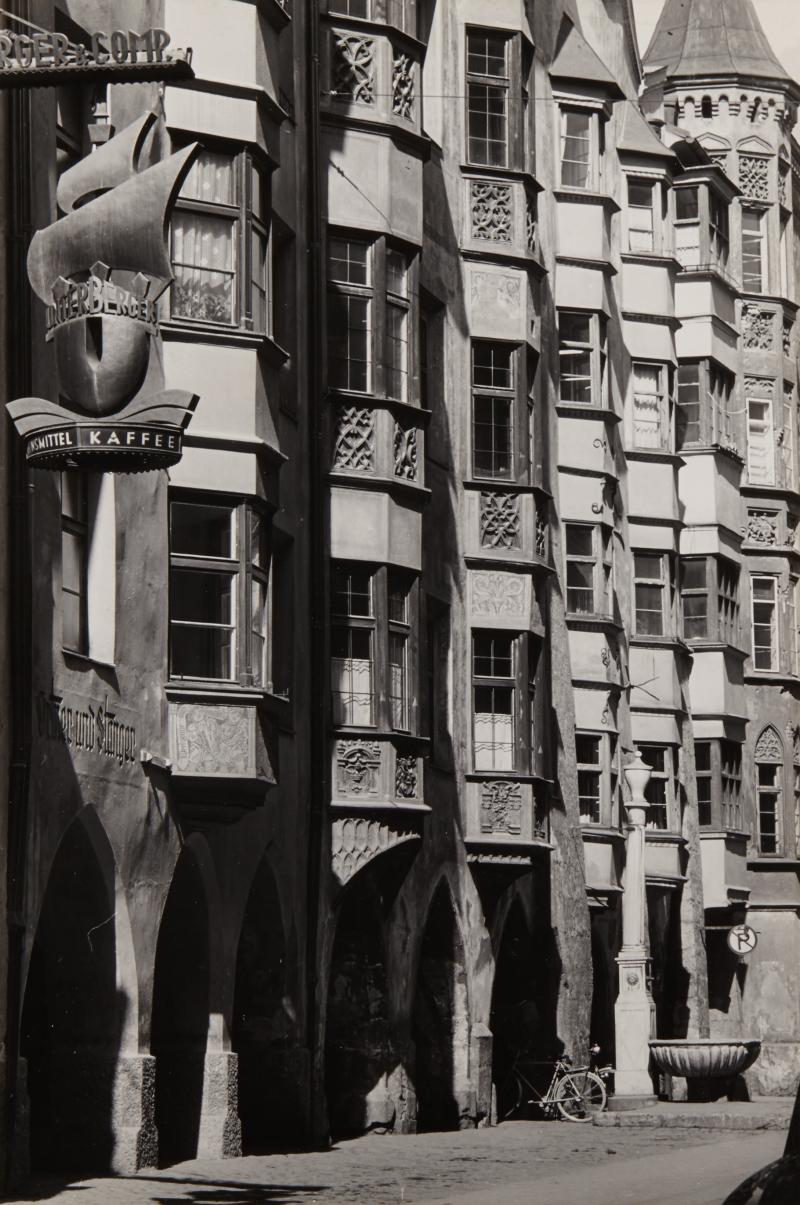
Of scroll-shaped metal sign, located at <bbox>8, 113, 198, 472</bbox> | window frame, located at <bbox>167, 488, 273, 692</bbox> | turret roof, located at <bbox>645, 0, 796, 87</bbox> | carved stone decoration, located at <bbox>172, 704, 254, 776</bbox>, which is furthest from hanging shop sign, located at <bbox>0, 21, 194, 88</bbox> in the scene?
turret roof, located at <bbox>645, 0, 796, 87</bbox>

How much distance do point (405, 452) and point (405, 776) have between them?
3580 mm

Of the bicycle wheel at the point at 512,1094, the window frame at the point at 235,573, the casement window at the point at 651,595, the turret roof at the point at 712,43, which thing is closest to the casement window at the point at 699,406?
the casement window at the point at 651,595

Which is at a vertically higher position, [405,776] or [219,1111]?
[405,776]

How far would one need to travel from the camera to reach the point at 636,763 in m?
38.9

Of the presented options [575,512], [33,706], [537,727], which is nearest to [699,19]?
[575,512]

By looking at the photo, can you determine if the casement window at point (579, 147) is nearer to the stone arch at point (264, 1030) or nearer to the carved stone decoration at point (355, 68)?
the carved stone decoration at point (355, 68)

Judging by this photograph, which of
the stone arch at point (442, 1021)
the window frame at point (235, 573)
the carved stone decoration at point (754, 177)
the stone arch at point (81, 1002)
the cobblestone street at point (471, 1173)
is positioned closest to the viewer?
the cobblestone street at point (471, 1173)

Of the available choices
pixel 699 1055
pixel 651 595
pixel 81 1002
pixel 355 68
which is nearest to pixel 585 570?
pixel 651 595

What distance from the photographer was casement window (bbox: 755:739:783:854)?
168 ft

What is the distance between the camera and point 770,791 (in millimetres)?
51250

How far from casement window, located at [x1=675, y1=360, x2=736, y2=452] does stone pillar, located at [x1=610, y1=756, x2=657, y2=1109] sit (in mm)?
11149

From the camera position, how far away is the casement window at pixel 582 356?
4122 cm

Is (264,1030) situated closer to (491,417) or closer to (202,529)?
(202,529)

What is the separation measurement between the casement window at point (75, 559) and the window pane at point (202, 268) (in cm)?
247
